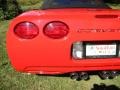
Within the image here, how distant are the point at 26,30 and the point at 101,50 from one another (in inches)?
41.5

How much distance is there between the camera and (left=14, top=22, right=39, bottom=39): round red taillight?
3.84 meters

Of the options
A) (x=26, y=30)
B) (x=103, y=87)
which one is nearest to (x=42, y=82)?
(x=103, y=87)

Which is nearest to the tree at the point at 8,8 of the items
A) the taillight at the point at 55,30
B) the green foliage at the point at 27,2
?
the green foliage at the point at 27,2

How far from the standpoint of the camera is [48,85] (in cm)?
513

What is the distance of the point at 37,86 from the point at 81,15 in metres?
1.83

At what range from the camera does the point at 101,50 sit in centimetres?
404

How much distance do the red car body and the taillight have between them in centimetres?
5

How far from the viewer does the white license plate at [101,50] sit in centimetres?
401

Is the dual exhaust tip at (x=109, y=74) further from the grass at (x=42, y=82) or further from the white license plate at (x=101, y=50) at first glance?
the white license plate at (x=101, y=50)

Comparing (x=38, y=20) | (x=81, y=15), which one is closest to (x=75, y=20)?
(x=81, y=15)

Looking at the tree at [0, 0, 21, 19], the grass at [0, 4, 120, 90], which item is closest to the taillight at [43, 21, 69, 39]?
the grass at [0, 4, 120, 90]

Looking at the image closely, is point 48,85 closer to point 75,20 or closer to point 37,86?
point 37,86

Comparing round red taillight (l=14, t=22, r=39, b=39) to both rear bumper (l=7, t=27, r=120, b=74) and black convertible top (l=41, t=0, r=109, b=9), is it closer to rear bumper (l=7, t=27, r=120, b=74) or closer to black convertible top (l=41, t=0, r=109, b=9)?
rear bumper (l=7, t=27, r=120, b=74)

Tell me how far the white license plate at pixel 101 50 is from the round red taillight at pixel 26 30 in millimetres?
741
